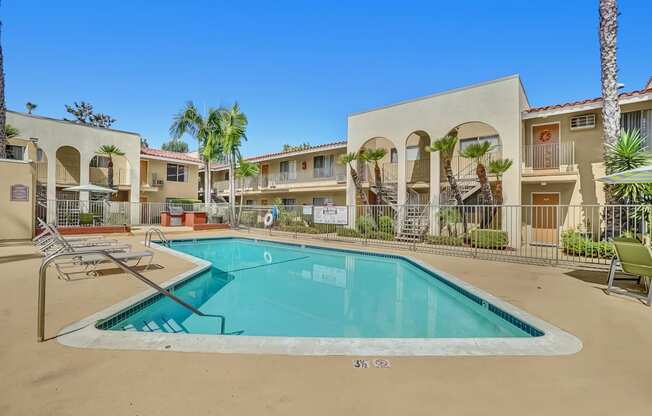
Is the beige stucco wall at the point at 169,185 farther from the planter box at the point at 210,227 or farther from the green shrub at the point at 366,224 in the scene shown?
the green shrub at the point at 366,224

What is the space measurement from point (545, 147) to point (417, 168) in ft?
20.8

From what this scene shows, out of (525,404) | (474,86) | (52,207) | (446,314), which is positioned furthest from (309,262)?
(52,207)

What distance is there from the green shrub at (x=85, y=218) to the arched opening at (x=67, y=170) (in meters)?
5.75

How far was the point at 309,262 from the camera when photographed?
465 inches

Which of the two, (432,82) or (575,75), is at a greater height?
(432,82)

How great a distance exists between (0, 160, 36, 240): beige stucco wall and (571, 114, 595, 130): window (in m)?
23.5

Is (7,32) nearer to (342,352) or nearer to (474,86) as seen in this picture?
(342,352)

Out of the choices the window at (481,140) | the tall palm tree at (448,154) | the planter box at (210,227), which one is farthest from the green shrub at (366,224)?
the planter box at (210,227)

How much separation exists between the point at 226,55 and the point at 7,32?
902cm

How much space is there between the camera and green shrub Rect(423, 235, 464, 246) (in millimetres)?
13802

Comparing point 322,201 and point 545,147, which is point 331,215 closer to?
point 322,201

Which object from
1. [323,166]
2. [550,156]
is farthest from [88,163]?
[550,156]

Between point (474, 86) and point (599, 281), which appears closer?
point (599, 281)

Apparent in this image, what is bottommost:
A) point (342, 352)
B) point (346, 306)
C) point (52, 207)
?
point (346, 306)
